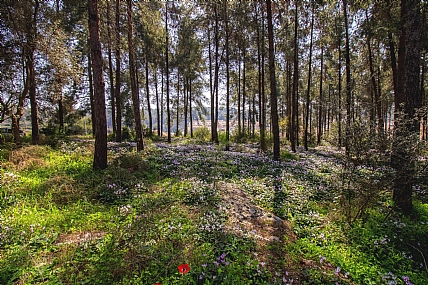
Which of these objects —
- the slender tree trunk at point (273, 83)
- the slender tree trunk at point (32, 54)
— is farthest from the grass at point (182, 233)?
the slender tree trunk at point (32, 54)

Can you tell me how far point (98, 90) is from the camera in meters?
6.66

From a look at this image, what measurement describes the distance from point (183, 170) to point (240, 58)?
15.1 metres

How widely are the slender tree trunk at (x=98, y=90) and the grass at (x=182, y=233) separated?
0.65 meters

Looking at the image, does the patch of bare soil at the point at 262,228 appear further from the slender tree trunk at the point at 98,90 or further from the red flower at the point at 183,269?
the slender tree trunk at the point at 98,90

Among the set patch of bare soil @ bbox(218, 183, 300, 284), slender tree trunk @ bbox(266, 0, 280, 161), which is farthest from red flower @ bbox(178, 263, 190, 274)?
slender tree trunk @ bbox(266, 0, 280, 161)

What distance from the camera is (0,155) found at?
21.6 feet

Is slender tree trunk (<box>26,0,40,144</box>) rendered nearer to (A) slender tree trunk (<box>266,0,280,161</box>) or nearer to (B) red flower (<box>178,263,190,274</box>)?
(A) slender tree trunk (<box>266,0,280,161</box>)

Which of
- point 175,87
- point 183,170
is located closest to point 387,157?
point 183,170

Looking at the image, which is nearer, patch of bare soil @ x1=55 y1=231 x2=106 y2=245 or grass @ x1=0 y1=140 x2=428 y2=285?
grass @ x1=0 y1=140 x2=428 y2=285

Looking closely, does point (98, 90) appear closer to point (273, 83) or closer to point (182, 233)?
point (182, 233)

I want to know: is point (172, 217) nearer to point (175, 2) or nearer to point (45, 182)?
point (45, 182)

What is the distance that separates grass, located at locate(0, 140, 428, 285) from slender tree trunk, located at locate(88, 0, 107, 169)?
0.65 m

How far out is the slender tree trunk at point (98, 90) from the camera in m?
6.34

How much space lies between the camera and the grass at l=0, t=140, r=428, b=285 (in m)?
2.93
